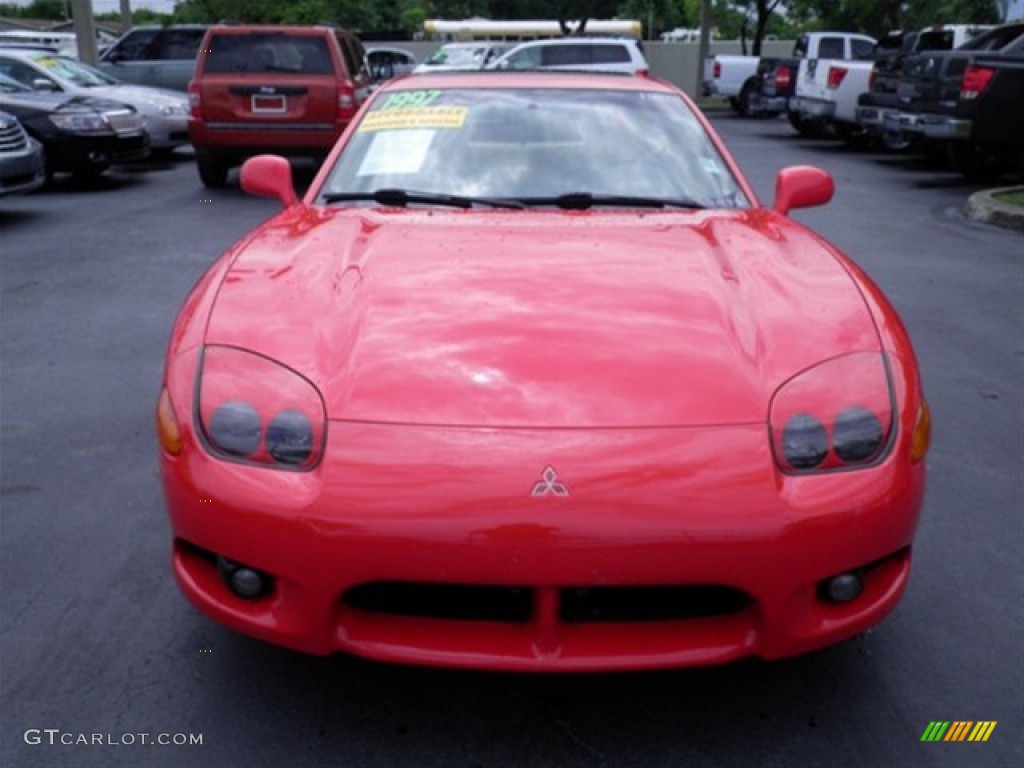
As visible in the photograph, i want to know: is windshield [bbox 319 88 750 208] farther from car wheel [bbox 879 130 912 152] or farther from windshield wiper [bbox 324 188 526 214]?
car wheel [bbox 879 130 912 152]

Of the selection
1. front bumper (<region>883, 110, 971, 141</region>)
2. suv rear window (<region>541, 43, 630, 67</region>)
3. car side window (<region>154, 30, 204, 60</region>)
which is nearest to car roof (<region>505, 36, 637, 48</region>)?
suv rear window (<region>541, 43, 630, 67</region>)

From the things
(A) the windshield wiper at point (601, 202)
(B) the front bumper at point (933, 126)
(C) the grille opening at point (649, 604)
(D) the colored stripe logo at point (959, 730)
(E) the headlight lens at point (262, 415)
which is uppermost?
(A) the windshield wiper at point (601, 202)

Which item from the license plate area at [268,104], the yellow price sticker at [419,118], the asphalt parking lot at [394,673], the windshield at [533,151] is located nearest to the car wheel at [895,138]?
the license plate area at [268,104]

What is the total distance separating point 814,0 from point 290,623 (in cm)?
3881

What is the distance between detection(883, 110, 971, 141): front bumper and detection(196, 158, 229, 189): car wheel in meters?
8.46

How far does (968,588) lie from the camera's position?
314cm

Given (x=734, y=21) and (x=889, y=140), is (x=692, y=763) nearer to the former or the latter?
(x=889, y=140)

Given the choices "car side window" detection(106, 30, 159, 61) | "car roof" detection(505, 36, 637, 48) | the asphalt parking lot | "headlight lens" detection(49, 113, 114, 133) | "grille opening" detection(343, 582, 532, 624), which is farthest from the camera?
"car roof" detection(505, 36, 637, 48)

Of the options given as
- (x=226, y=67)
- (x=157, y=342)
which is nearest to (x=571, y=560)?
(x=157, y=342)

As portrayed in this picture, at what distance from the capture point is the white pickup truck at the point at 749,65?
24.4 m

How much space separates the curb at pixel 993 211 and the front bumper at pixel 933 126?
50.8 inches

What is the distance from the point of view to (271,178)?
390 centimetres

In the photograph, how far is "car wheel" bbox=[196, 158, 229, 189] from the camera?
40.4ft

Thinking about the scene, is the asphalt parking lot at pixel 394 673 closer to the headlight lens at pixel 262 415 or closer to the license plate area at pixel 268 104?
the headlight lens at pixel 262 415
